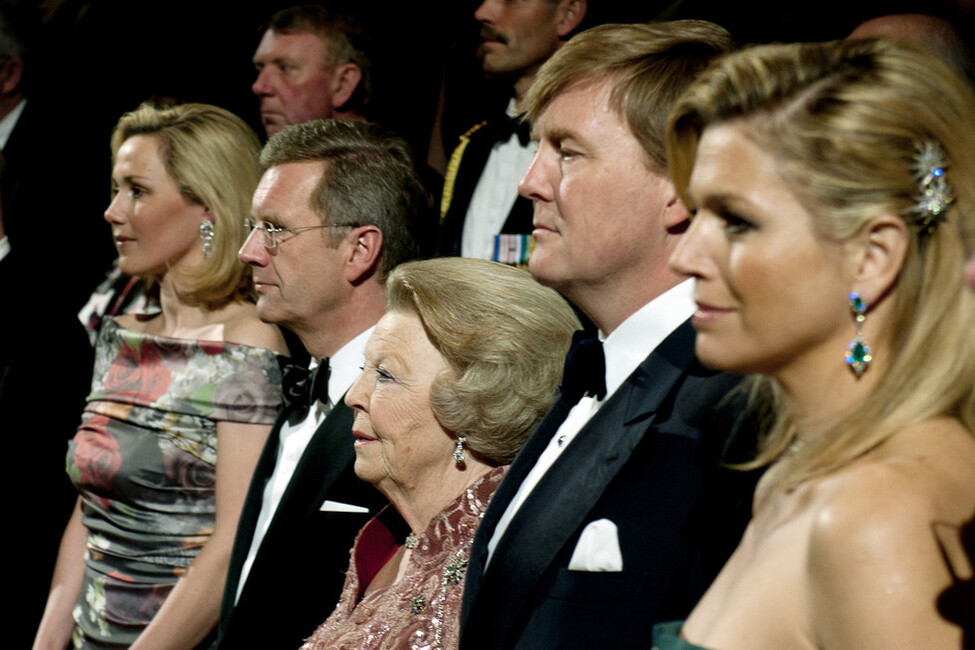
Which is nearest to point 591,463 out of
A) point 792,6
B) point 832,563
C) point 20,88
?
point 832,563

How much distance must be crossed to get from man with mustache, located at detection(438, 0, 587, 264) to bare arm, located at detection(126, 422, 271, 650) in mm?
863

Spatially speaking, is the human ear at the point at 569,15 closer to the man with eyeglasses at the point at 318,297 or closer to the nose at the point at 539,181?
the man with eyeglasses at the point at 318,297

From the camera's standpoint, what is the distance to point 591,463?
1722 millimetres

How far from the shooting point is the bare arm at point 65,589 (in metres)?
3.26

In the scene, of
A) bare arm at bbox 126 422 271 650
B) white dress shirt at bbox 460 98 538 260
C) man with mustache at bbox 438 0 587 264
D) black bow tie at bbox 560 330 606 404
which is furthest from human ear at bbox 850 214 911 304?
white dress shirt at bbox 460 98 538 260

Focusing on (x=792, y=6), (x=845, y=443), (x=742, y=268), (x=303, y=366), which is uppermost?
(x=792, y=6)

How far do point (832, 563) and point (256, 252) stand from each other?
199cm

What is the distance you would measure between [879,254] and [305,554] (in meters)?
1.65

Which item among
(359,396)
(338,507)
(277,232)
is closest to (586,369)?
(359,396)

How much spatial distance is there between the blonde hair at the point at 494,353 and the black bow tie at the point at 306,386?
61 cm

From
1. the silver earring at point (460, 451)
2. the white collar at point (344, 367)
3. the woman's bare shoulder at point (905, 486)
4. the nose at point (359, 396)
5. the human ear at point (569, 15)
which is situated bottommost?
the silver earring at point (460, 451)

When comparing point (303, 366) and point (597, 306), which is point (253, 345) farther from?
point (597, 306)

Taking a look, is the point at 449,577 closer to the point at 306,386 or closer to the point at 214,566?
the point at 306,386

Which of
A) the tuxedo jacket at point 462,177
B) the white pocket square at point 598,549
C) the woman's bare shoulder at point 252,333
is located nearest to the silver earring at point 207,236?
the woman's bare shoulder at point 252,333
